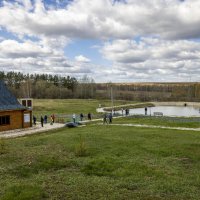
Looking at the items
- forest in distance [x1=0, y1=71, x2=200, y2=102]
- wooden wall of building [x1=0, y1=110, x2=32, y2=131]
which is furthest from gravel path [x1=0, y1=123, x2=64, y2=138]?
forest in distance [x1=0, y1=71, x2=200, y2=102]

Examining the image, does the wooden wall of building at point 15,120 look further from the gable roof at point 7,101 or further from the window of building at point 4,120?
the gable roof at point 7,101

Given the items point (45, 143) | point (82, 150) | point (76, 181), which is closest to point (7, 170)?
point (76, 181)

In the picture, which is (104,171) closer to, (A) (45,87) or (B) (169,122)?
(B) (169,122)

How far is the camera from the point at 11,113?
37906 millimetres

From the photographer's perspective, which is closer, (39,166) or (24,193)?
(24,193)

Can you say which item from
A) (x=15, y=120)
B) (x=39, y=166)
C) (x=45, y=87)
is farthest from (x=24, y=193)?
(x=45, y=87)

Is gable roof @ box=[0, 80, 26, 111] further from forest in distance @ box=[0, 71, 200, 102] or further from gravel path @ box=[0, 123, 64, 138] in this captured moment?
forest in distance @ box=[0, 71, 200, 102]

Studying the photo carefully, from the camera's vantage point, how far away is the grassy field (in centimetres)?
1315

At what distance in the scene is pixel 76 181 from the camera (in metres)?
14.9

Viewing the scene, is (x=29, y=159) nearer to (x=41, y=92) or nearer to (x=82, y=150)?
(x=82, y=150)

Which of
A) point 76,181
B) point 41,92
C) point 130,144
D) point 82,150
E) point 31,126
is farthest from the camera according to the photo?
point 41,92

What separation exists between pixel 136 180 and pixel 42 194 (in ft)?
14.8

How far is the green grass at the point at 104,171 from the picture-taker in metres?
13.2

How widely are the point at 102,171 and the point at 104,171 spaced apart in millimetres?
102
